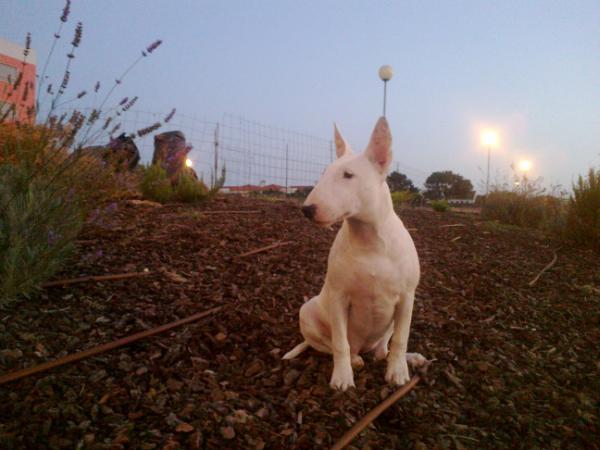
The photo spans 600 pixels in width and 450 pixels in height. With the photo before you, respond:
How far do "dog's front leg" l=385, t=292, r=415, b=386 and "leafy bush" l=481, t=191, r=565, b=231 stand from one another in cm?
734

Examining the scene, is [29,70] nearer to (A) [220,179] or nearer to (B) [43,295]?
(A) [220,179]

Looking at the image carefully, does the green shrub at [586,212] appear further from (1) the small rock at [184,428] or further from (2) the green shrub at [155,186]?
(1) the small rock at [184,428]

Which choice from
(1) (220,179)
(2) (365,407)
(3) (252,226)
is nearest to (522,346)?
(2) (365,407)

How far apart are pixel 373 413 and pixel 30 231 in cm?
213

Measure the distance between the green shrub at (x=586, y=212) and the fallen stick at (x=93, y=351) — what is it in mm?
6039

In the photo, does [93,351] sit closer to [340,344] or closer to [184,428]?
[184,428]

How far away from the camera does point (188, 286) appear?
3213mm

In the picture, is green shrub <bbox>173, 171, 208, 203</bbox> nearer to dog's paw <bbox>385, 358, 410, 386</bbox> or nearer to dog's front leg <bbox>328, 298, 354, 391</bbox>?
dog's front leg <bbox>328, 298, 354, 391</bbox>

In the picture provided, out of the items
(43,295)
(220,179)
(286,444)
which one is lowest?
(286,444)

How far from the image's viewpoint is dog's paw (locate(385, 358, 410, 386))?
88.7 inches

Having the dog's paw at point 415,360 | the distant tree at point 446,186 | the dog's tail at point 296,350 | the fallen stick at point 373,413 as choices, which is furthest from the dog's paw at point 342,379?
the distant tree at point 446,186

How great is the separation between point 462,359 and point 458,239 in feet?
12.2

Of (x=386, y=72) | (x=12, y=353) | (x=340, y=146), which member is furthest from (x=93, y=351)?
(x=386, y=72)

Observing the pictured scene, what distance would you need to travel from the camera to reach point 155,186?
6.11m
